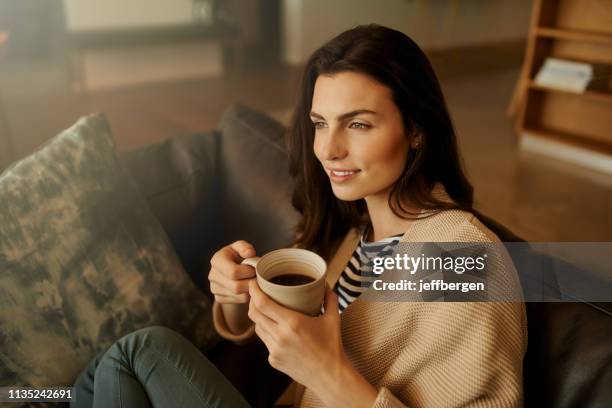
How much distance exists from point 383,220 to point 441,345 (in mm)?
285

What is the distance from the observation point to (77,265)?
39.6 inches

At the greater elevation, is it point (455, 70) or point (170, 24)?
point (170, 24)

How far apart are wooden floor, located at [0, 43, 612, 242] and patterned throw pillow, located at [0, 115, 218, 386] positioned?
168cm

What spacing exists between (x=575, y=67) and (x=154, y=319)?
278cm

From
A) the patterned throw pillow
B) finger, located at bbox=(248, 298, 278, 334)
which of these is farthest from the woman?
the patterned throw pillow

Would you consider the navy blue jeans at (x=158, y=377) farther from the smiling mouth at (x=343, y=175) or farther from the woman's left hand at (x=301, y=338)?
the smiling mouth at (x=343, y=175)

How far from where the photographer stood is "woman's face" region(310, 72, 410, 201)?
32.6 inches

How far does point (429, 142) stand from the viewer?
2.87ft

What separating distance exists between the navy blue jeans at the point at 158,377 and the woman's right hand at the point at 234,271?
0.51 ft

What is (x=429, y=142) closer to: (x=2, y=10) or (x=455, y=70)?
(x=2, y=10)

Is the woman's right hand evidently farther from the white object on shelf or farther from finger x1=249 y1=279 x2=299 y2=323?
the white object on shelf

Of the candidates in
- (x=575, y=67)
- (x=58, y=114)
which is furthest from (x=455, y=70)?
(x=58, y=114)

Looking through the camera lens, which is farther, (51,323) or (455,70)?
(455,70)

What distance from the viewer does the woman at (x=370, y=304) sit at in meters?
0.71
